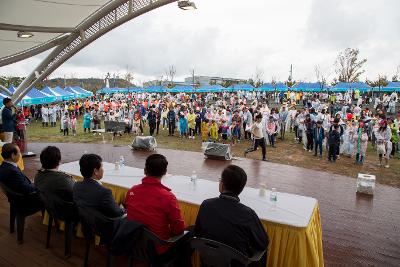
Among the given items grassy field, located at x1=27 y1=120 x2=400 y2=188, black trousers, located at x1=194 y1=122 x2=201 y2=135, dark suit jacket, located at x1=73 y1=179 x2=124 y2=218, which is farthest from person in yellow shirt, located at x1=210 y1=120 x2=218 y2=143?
dark suit jacket, located at x1=73 y1=179 x2=124 y2=218

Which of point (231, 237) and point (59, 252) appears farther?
point (59, 252)

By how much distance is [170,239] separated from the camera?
3057 mm

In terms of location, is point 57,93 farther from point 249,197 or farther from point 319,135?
point 249,197

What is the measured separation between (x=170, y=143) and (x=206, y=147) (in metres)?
4.36

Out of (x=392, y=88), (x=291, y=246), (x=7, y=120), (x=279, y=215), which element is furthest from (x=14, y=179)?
(x=392, y=88)

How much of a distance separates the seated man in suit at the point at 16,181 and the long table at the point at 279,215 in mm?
1003

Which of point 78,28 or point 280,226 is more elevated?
point 78,28

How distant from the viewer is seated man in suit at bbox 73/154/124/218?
3359 mm

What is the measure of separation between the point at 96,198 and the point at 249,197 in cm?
198

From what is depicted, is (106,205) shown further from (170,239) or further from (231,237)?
(231,237)

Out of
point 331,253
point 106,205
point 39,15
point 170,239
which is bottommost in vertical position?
point 331,253

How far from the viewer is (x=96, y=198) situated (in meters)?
3.35

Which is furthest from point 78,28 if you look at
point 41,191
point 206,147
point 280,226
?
point 280,226

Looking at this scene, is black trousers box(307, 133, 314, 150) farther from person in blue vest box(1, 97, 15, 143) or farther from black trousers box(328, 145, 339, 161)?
person in blue vest box(1, 97, 15, 143)
